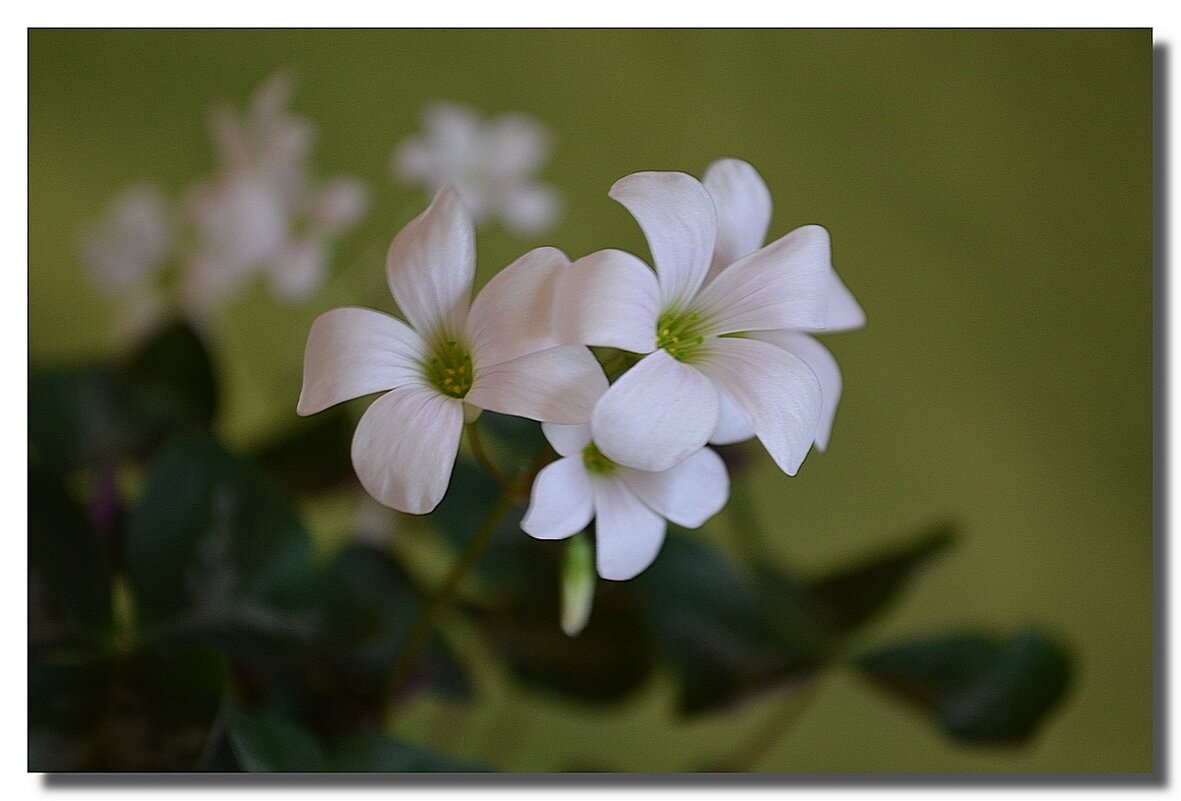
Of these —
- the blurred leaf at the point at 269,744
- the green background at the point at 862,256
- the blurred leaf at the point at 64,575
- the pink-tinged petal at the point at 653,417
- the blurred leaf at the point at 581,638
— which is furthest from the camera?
the green background at the point at 862,256

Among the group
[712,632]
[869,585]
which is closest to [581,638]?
[712,632]

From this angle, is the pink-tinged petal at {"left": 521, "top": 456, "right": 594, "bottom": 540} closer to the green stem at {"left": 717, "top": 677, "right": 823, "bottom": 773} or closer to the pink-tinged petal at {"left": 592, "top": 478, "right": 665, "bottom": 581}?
the pink-tinged petal at {"left": 592, "top": 478, "right": 665, "bottom": 581}

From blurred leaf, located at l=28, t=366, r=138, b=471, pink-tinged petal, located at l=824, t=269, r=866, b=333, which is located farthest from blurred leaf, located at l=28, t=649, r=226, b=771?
pink-tinged petal, located at l=824, t=269, r=866, b=333

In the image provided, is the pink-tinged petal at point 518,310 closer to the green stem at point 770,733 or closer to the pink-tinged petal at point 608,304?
the pink-tinged petal at point 608,304

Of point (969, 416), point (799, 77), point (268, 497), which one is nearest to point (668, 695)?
point (969, 416)

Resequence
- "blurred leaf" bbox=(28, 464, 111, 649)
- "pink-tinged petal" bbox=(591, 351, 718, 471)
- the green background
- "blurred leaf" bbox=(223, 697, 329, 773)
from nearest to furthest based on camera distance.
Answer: "pink-tinged petal" bbox=(591, 351, 718, 471), "blurred leaf" bbox=(223, 697, 329, 773), "blurred leaf" bbox=(28, 464, 111, 649), the green background

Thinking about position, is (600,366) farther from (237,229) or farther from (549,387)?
(237,229)

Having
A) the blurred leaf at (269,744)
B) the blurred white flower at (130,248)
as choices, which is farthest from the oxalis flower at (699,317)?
the blurred white flower at (130,248)
